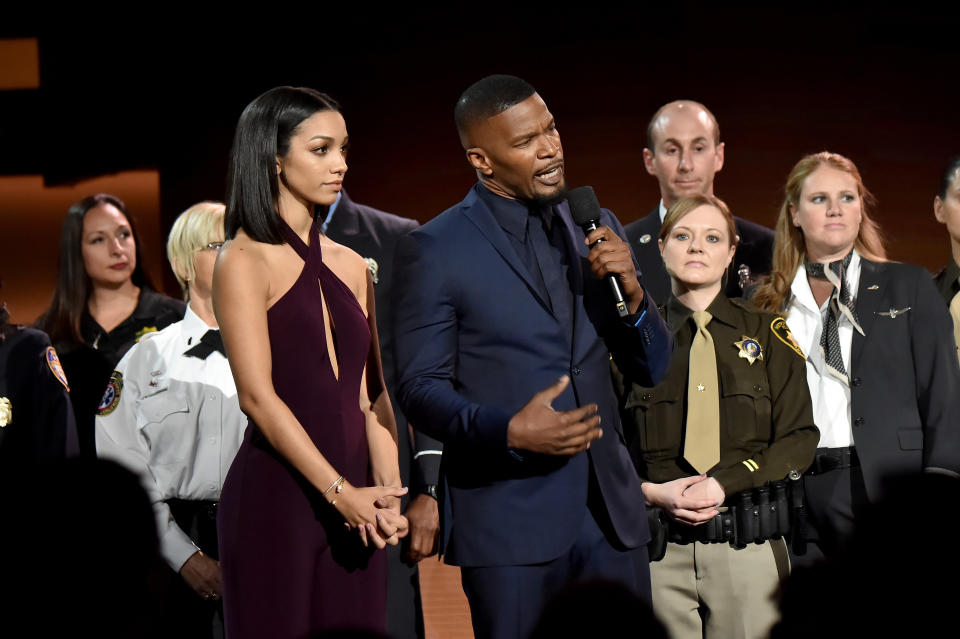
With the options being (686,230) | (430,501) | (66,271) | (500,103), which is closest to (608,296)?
(500,103)

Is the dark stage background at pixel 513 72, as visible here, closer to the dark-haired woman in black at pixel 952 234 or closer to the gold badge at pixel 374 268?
the dark-haired woman in black at pixel 952 234

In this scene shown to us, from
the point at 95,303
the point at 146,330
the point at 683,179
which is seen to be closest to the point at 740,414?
the point at 683,179

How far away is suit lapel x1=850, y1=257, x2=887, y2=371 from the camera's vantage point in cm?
295

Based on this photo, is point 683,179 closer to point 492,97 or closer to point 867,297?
point 867,297

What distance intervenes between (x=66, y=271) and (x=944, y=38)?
4150mm

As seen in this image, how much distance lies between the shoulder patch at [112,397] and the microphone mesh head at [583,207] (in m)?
1.52

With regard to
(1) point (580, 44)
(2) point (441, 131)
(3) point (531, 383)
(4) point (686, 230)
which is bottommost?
(3) point (531, 383)

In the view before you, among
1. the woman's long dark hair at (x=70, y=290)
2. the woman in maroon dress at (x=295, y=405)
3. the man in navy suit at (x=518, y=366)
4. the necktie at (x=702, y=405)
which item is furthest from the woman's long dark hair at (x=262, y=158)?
the woman's long dark hair at (x=70, y=290)

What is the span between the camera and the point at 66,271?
3.84 m

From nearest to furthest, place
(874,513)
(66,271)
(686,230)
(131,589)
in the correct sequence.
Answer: (874,513)
(131,589)
(686,230)
(66,271)

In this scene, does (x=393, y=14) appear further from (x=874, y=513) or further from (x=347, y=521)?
(x=874, y=513)

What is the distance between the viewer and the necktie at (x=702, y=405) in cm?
264

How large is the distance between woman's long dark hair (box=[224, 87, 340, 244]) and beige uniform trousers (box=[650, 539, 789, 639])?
1.26 metres

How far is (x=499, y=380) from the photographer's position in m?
1.98
